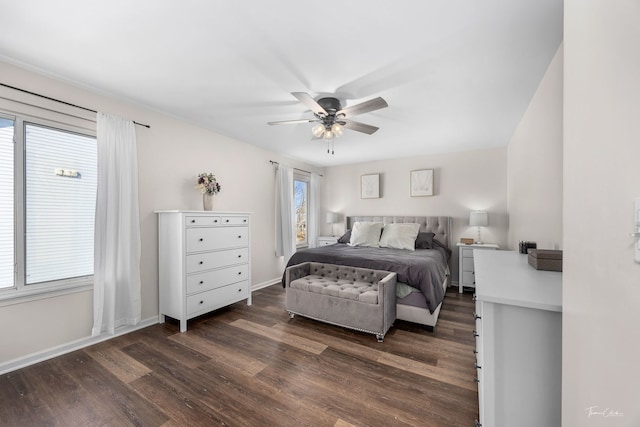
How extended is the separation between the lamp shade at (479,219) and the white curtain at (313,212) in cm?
298

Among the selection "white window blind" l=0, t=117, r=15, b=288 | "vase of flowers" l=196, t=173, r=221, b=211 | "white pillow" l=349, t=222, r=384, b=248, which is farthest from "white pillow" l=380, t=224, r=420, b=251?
"white window blind" l=0, t=117, r=15, b=288

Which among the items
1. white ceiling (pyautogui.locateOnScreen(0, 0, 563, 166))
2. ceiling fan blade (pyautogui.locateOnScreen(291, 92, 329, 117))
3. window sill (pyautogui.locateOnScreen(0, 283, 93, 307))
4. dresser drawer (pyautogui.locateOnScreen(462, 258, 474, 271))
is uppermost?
white ceiling (pyautogui.locateOnScreen(0, 0, 563, 166))

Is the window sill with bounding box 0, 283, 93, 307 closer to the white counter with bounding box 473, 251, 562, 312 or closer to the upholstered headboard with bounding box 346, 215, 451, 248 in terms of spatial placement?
the white counter with bounding box 473, 251, 562, 312

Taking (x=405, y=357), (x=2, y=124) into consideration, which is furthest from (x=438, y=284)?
(x=2, y=124)

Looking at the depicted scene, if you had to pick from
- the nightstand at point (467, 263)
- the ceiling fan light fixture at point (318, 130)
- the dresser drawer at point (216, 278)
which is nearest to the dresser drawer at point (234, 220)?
the dresser drawer at point (216, 278)

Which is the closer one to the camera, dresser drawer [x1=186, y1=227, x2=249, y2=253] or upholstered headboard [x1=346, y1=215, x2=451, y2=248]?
dresser drawer [x1=186, y1=227, x2=249, y2=253]

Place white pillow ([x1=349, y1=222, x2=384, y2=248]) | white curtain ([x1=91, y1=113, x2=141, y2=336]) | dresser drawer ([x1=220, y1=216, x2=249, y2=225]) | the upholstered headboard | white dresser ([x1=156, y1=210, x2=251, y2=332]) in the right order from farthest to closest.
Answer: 1. the upholstered headboard
2. white pillow ([x1=349, y1=222, x2=384, y2=248])
3. dresser drawer ([x1=220, y1=216, x2=249, y2=225])
4. white dresser ([x1=156, y1=210, x2=251, y2=332])
5. white curtain ([x1=91, y1=113, x2=141, y2=336])

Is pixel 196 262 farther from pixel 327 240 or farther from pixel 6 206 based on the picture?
pixel 327 240

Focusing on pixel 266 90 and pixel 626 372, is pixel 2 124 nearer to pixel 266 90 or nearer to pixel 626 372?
pixel 266 90

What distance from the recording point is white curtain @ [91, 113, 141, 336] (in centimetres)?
241

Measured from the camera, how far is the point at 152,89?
246 cm

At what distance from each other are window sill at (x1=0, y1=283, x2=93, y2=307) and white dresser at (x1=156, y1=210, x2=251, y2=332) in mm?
709

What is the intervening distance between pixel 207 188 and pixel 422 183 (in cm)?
372

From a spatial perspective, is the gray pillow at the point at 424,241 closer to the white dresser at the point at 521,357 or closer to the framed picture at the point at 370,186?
the framed picture at the point at 370,186
